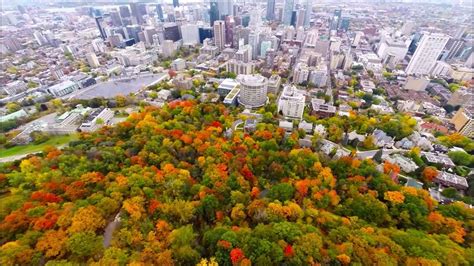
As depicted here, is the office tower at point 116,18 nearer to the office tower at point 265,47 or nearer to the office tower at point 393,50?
the office tower at point 265,47

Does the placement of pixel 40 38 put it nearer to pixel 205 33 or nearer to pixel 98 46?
pixel 98 46

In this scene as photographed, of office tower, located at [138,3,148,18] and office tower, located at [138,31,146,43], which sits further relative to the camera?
office tower, located at [138,3,148,18]

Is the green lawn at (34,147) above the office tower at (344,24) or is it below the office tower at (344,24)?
below

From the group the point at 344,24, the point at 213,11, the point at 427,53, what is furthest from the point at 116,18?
the point at 427,53

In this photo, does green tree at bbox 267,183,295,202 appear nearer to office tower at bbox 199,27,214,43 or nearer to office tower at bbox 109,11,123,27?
office tower at bbox 199,27,214,43

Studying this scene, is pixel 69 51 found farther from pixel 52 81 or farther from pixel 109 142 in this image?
pixel 109 142

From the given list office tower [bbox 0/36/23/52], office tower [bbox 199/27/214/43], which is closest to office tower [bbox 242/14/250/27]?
office tower [bbox 199/27/214/43]

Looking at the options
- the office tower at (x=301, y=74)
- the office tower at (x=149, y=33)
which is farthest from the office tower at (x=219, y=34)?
the office tower at (x=301, y=74)
